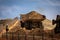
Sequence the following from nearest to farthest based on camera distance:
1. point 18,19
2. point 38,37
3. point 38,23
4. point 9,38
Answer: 1. point 38,37
2. point 9,38
3. point 38,23
4. point 18,19

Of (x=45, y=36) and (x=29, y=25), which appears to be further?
(x=29, y=25)

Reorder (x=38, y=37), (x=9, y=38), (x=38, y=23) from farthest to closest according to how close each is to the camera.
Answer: (x=38, y=23) < (x=9, y=38) < (x=38, y=37)

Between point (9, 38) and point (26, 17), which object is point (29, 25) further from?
point (9, 38)

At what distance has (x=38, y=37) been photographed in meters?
19.5

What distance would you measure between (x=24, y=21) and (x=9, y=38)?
7.48 metres

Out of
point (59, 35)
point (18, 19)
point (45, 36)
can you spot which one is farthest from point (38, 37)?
point (18, 19)

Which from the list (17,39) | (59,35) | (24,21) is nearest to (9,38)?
(17,39)

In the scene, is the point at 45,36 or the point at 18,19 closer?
the point at 45,36

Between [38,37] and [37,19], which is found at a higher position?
[37,19]

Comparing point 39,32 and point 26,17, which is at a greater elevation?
point 26,17

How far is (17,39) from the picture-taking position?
2067cm

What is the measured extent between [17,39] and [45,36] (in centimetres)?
305

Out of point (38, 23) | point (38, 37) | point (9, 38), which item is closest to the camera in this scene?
point (38, 37)

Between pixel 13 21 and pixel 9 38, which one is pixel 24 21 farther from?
pixel 9 38
